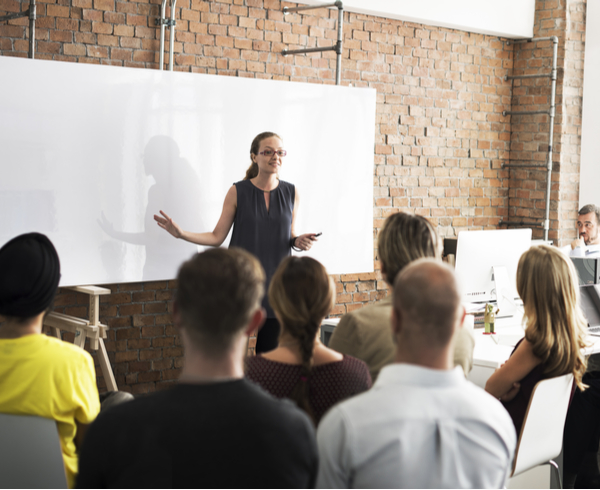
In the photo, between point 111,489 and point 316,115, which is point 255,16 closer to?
point 316,115

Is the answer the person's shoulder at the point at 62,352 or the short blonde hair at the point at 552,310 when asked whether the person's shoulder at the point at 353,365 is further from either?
the short blonde hair at the point at 552,310

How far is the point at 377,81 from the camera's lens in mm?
5332

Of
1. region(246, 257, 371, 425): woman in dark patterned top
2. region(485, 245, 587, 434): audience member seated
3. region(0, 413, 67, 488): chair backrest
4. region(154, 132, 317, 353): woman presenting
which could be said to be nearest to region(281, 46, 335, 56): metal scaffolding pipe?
region(154, 132, 317, 353): woman presenting

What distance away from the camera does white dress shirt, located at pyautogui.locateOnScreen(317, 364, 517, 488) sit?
1.19m

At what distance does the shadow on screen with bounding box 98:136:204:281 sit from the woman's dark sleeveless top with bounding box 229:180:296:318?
0.49 m

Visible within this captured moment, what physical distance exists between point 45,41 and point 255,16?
4.78 ft

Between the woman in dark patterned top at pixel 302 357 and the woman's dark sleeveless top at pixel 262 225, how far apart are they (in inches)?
71.6

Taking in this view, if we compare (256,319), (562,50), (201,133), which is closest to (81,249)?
(201,133)

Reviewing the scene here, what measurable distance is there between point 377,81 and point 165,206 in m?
2.23

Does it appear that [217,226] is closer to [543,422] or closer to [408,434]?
[543,422]

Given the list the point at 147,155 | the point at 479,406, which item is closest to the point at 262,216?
the point at 147,155

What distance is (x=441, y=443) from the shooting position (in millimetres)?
1191

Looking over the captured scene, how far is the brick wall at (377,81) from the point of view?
4.10m

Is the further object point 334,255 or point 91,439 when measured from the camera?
point 334,255
